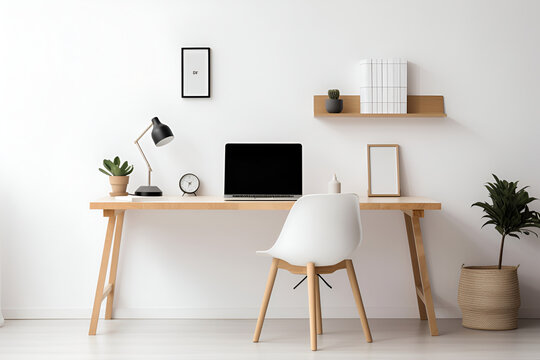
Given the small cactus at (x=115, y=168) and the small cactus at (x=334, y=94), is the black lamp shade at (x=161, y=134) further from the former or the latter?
the small cactus at (x=334, y=94)

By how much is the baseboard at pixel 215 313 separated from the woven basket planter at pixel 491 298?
38 cm

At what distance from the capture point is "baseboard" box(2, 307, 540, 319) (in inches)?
144

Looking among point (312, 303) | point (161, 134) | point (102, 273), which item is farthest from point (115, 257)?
point (312, 303)

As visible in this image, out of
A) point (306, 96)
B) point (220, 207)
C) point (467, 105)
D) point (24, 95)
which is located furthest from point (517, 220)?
point (24, 95)

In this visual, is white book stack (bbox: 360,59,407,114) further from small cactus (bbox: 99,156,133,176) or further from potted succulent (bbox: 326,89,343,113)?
small cactus (bbox: 99,156,133,176)

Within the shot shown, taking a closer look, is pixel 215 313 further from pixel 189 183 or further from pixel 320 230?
pixel 320 230

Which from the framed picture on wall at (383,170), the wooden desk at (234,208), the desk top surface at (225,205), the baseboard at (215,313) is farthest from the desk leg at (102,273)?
the framed picture on wall at (383,170)

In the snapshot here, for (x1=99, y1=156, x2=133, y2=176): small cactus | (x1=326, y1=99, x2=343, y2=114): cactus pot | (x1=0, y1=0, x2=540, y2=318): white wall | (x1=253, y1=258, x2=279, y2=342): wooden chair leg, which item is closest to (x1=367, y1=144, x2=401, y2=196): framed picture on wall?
(x1=0, y1=0, x2=540, y2=318): white wall

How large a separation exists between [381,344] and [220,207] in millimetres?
1098

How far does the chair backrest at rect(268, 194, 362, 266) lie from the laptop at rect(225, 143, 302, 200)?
0.54 meters

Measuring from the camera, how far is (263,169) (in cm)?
346

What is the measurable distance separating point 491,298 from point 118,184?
2.24m

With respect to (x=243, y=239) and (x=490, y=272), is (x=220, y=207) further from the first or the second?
(x=490, y=272)

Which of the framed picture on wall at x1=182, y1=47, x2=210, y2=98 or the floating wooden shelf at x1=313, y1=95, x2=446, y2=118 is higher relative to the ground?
the framed picture on wall at x1=182, y1=47, x2=210, y2=98
